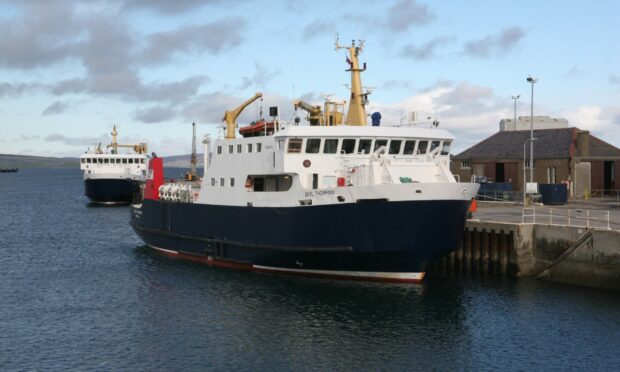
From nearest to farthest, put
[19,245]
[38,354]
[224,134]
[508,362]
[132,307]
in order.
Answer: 1. [508,362]
2. [38,354]
3. [132,307]
4. [224,134]
5. [19,245]

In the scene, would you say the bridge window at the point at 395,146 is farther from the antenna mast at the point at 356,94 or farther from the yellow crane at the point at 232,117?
the yellow crane at the point at 232,117

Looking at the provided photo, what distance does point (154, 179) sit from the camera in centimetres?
3934

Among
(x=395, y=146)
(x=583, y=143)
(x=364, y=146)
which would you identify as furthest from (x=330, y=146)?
(x=583, y=143)

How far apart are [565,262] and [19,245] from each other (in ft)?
113

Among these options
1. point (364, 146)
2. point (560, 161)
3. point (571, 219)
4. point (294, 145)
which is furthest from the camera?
point (560, 161)

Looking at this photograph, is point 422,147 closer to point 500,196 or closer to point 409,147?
point 409,147

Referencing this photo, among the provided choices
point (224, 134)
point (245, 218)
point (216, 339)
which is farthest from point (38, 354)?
point (224, 134)

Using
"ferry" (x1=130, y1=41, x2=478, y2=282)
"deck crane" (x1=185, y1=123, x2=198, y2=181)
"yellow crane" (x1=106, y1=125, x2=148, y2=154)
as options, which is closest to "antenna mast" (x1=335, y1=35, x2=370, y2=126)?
"ferry" (x1=130, y1=41, x2=478, y2=282)

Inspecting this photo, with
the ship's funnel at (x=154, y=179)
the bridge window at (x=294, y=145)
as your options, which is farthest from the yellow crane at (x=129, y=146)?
the bridge window at (x=294, y=145)

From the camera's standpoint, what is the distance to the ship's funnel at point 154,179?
129ft

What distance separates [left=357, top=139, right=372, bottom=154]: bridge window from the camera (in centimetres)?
2846

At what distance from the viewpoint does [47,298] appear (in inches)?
1072

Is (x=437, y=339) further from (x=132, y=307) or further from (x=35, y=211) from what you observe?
(x=35, y=211)

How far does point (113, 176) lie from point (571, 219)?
199ft
